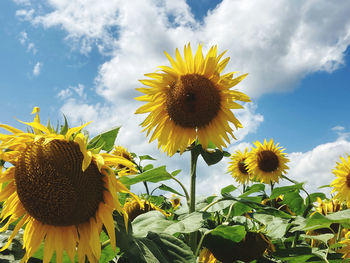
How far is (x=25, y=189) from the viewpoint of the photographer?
1.75m

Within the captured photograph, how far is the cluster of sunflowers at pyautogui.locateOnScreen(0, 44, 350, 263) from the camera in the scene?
5.64ft

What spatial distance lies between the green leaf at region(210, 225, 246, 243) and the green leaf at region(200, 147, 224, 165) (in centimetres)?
Answer: 64

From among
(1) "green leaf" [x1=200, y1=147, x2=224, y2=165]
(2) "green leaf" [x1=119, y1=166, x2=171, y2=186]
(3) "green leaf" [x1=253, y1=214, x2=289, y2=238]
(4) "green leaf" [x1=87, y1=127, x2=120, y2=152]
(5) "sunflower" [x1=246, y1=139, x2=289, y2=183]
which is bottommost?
(3) "green leaf" [x1=253, y1=214, x2=289, y2=238]

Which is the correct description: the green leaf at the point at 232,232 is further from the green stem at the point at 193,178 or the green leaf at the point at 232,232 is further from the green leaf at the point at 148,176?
the green leaf at the point at 148,176

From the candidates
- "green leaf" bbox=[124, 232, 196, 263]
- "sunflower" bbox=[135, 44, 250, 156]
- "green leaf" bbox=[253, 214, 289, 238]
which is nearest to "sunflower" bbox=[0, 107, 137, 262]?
"green leaf" bbox=[124, 232, 196, 263]

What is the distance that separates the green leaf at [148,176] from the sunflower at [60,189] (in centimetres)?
15

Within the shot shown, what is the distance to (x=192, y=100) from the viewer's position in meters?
3.12

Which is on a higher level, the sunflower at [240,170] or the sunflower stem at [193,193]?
the sunflower at [240,170]

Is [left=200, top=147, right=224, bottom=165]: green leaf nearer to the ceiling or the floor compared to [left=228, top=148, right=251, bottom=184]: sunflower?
nearer to the floor

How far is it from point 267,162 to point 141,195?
3.86 metres

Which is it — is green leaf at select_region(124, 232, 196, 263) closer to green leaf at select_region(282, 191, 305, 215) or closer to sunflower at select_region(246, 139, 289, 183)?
green leaf at select_region(282, 191, 305, 215)

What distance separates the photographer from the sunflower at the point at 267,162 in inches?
257

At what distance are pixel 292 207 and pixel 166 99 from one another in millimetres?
1883

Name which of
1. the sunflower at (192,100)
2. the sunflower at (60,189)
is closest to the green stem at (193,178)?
the sunflower at (192,100)
